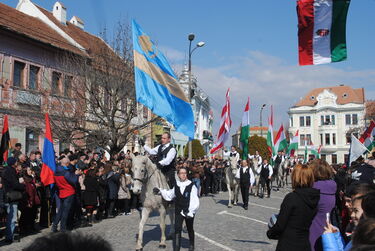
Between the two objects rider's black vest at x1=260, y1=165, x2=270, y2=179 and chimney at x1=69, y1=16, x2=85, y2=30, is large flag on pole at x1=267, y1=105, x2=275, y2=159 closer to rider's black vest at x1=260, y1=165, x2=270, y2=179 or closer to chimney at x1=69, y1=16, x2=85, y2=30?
rider's black vest at x1=260, y1=165, x2=270, y2=179

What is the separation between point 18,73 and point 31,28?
3.78 metres

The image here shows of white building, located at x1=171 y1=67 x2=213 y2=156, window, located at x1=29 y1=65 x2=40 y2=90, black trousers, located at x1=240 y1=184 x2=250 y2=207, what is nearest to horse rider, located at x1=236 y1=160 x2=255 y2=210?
black trousers, located at x1=240 y1=184 x2=250 y2=207

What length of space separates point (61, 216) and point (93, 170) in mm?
2180

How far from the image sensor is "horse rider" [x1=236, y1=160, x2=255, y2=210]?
1538cm

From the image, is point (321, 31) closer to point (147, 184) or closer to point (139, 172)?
point (139, 172)

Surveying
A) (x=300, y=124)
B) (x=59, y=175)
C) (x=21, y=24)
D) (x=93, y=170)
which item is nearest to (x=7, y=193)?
(x=59, y=175)

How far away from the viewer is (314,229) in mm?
5070

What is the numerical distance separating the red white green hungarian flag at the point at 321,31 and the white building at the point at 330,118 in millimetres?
76637

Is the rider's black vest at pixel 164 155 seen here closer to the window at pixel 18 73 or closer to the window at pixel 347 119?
the window at pixel 18 73

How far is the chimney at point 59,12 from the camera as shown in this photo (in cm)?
3114

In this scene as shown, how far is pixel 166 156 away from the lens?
921 cm

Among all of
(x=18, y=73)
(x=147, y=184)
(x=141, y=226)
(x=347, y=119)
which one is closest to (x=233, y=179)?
(x=147, y=184)

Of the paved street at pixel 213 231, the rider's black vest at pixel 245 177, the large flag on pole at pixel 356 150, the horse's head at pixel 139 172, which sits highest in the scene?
the large flag on pole at pixel 356 150

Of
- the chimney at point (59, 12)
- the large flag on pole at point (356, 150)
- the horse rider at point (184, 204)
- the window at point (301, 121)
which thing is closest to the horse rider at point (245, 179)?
the large flag on pole at point (356, 150)
